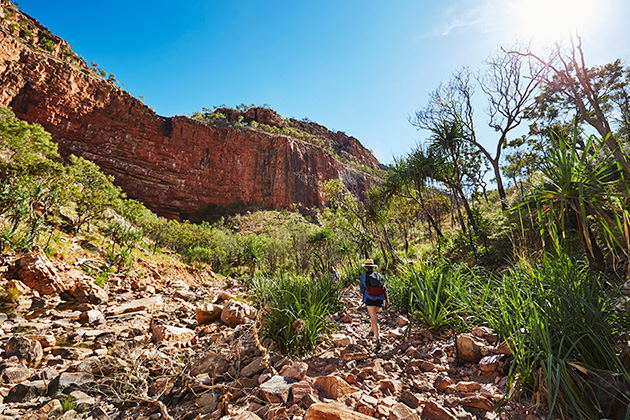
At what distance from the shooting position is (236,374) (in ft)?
9.25

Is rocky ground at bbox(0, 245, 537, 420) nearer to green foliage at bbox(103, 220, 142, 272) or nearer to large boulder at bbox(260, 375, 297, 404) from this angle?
large boulder at bbox(260, 375, 297, 404)

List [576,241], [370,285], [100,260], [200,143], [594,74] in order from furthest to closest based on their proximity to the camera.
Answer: [200,143] < [594,74] < [100,260] < [576,241] < [370,285]

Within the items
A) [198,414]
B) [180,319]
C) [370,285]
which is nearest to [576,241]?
[370,285]

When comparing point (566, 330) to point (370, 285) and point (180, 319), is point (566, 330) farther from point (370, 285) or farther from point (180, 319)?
point (180, 319)

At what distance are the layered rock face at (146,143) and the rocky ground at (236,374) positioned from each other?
46497 mm

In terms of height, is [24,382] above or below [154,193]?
below

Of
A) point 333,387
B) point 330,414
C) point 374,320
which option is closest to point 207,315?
point 374,320

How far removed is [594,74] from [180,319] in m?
26.6

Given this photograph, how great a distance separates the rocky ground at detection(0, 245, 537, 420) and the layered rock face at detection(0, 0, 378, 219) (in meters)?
46.5

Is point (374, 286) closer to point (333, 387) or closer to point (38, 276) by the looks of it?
point (333, 387)

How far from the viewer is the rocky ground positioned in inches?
88.9

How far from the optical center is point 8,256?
7320 mm

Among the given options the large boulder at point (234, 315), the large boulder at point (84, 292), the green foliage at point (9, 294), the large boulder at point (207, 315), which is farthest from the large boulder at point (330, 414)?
the green foliage at point (9, 294)

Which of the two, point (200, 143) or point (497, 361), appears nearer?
point (497, 361)
